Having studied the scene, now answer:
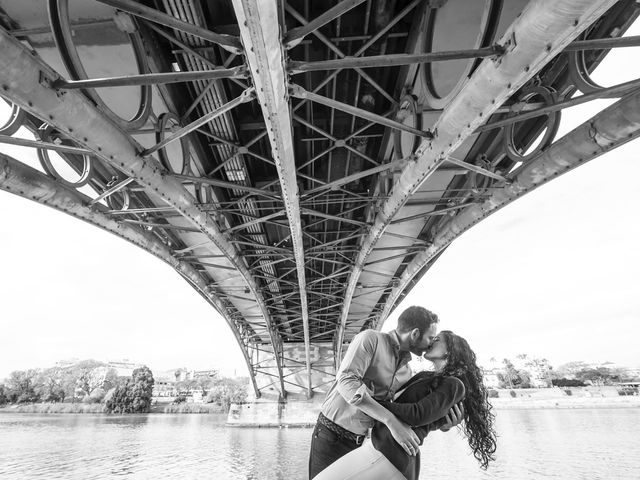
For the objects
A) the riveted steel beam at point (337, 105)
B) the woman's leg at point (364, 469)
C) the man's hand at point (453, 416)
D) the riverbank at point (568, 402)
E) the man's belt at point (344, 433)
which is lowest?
the woman's leg at point (364, 469)

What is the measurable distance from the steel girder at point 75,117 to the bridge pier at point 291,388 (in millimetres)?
22845

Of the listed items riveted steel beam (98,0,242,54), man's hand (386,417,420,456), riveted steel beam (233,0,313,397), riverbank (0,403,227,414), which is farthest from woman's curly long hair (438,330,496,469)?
riverbank (0,403,227,414)

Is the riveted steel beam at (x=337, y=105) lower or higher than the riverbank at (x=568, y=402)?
higher

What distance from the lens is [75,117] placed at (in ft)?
18.0

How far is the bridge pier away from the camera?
29297 mm

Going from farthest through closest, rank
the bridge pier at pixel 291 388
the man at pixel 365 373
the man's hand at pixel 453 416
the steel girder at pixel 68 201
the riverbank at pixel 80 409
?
the riverbank at pixel 80 409, the bridge pier at pixel 291 388, the steel girder at pixel 68 201, the man at pixel 365 373, the man's hand at pixel 453 416

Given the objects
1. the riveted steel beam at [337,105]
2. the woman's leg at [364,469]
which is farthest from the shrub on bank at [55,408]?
the woman's leg at [364,469]

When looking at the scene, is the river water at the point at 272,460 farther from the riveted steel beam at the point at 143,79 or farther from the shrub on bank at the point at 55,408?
the shrub on bank at the point at 55,408

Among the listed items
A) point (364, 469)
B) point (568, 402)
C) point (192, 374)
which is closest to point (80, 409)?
point (364, 469)

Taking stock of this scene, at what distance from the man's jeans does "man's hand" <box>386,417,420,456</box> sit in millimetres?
767

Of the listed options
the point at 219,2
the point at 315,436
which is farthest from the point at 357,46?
the point at 315,436

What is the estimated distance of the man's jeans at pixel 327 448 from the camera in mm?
2635

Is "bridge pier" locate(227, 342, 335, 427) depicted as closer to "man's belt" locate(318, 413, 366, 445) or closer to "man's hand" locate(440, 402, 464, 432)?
"man's belt" locate(318, 413, 366, 445)

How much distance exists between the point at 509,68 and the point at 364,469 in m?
4.71
